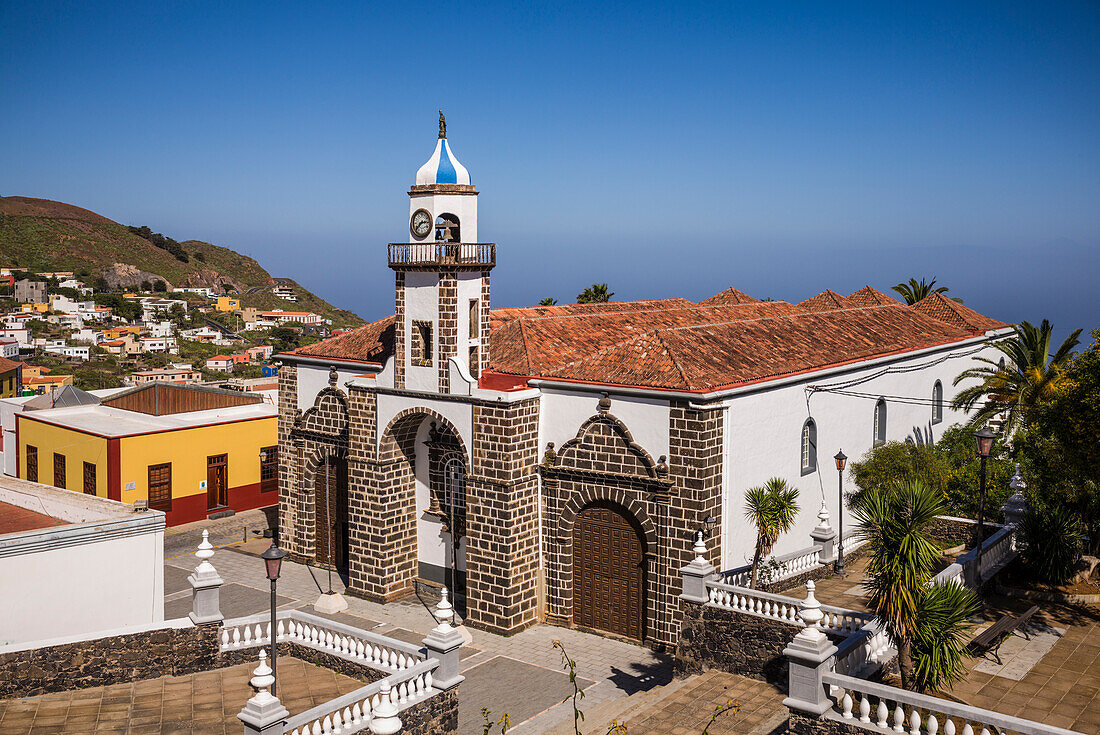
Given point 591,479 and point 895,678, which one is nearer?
point 895,678

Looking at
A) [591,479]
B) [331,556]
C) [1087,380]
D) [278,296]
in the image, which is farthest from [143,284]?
[1087,380]

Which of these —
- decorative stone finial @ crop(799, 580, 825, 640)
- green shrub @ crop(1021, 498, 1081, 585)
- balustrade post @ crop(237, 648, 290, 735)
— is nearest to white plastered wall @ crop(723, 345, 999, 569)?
green shrub @ crop(1021, 498, 1081, 585)

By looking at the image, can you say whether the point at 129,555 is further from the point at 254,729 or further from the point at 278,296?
the point at 278,296

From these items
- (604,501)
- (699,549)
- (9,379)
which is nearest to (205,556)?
(604,501)

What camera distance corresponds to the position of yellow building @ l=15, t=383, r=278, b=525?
102 ft

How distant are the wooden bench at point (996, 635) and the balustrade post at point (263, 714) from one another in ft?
38.5

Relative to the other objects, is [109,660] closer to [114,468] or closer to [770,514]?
[770,514]

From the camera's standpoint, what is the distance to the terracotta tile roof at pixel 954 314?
4034 cm

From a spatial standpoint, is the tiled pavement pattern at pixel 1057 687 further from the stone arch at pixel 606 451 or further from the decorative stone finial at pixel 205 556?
the decorative stone finial at pixel 205 556

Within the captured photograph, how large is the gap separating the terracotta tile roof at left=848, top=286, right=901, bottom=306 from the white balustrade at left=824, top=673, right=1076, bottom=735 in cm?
2616

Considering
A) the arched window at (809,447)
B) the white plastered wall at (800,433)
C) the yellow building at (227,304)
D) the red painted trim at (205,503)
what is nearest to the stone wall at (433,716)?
the white plastered wall at (800,433)

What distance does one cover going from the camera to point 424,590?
1006 inches

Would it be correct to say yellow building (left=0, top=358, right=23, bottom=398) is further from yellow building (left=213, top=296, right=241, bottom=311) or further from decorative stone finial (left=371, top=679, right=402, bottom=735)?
yellow building (left=213, top=296, right=241, bottom=311)

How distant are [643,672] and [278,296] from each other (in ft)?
460
